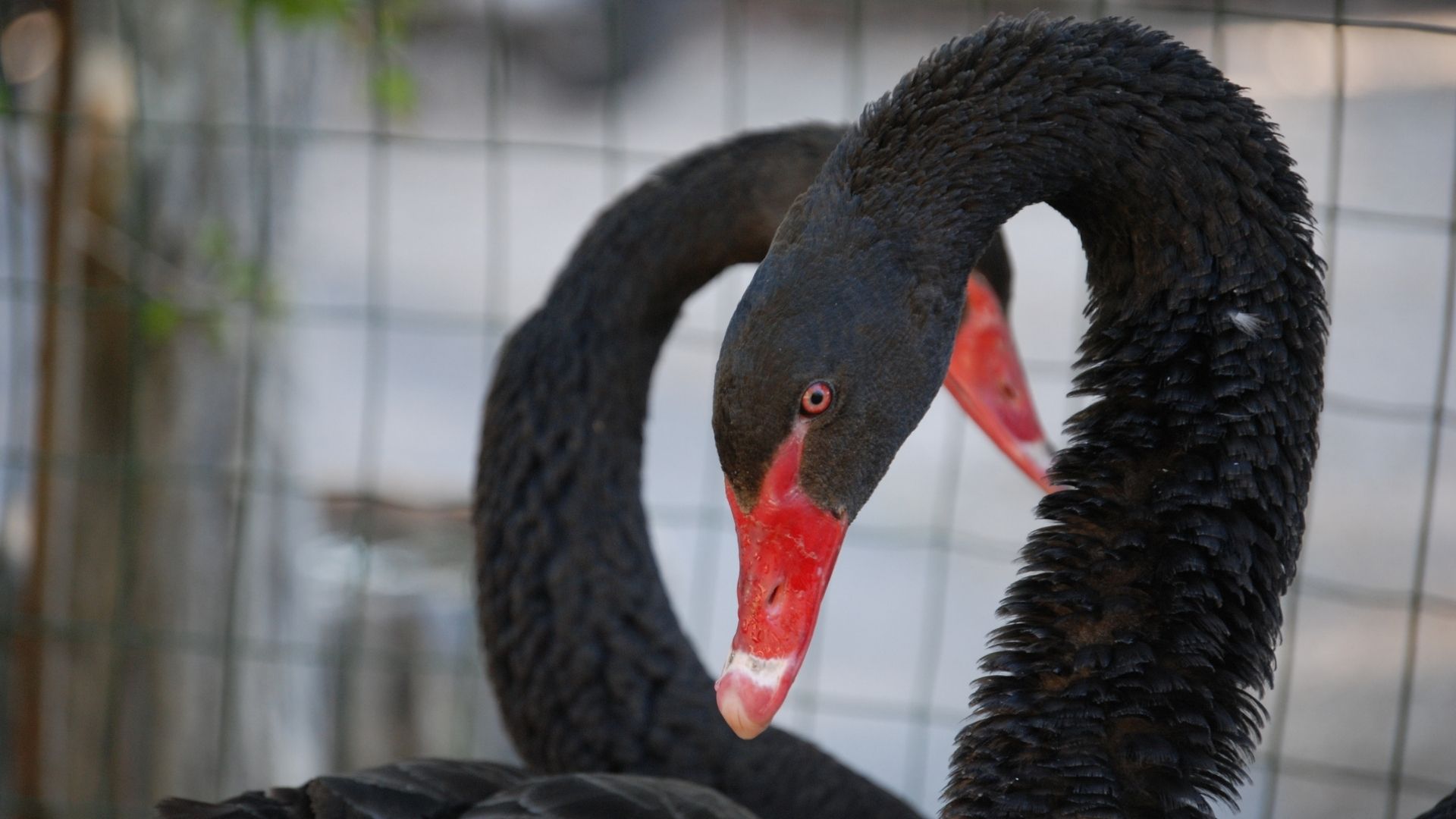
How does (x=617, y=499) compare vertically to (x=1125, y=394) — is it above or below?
below

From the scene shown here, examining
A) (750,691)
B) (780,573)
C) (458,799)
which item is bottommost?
(458,799)

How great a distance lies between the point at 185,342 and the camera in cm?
324

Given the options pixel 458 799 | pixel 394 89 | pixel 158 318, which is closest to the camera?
pixel 458 799

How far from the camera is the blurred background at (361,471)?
10.4 feet

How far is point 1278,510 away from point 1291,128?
411 centimetres

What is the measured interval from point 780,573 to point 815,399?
0.18 metres

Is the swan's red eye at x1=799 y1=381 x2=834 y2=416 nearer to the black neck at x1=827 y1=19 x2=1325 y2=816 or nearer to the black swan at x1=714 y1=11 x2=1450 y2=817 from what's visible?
the black swan at x1=714 y1=11 x2=1450 y2=817

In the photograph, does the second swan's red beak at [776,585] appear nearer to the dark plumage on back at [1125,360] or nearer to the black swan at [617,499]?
the dark plumage on back at [1125,360]

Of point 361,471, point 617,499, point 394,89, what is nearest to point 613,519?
point 617,499

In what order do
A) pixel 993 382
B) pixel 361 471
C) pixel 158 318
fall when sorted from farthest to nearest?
pixel 361 471 → pixel 158 318 → pixel 993 382

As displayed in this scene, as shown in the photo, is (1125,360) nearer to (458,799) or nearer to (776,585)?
(776,585)

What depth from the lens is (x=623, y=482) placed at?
7.37 ft

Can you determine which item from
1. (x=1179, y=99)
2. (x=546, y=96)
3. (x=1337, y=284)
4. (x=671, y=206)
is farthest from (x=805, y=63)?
(x=1179, y=99)

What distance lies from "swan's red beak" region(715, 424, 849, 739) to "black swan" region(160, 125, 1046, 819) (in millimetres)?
704
